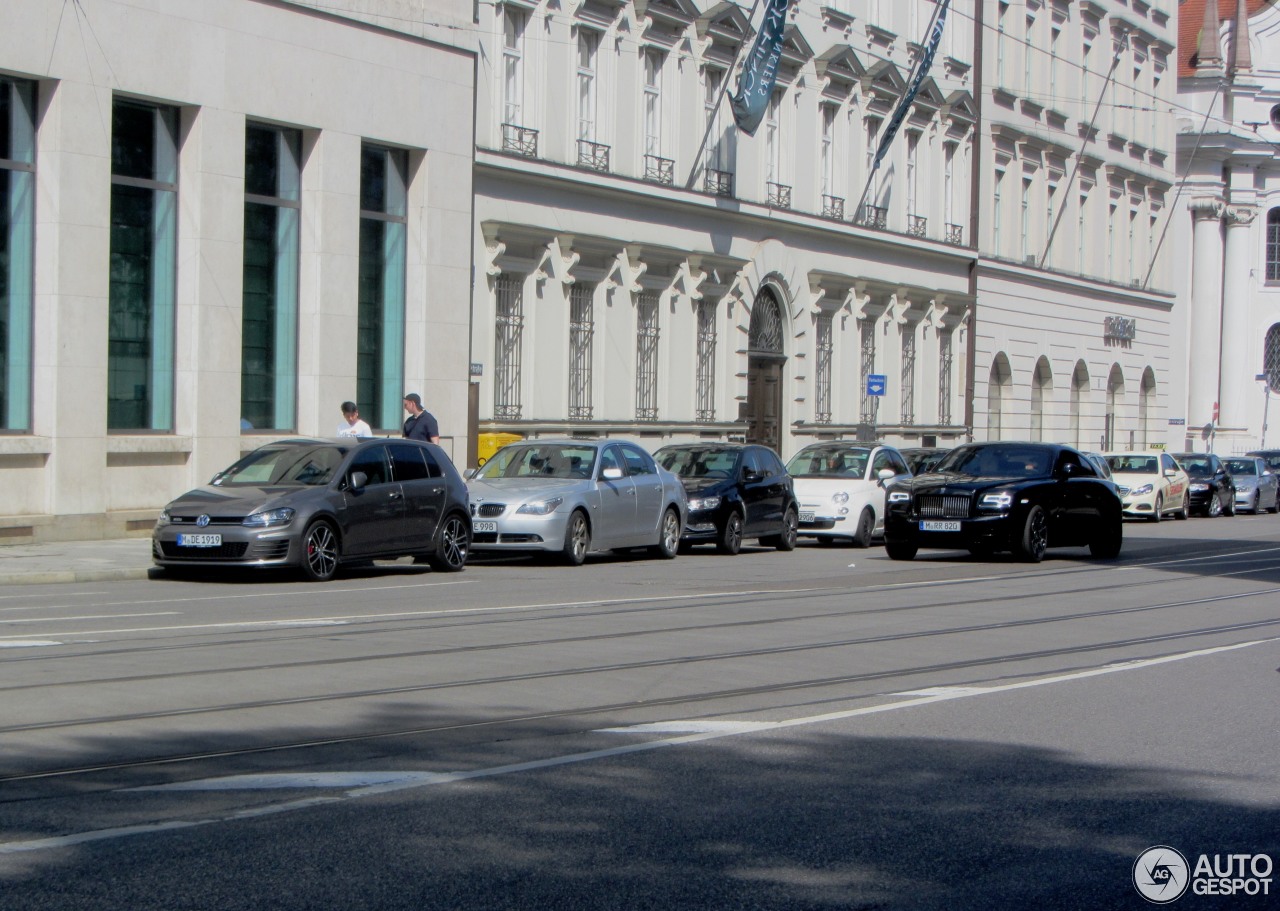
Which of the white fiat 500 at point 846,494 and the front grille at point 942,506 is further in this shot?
the white fiat 500 at point 846,494

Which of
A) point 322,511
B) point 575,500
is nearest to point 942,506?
point 575,500

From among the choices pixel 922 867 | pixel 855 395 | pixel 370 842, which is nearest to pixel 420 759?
pixel 370 842

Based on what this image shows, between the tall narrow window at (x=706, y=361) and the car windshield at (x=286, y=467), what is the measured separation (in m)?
18.9

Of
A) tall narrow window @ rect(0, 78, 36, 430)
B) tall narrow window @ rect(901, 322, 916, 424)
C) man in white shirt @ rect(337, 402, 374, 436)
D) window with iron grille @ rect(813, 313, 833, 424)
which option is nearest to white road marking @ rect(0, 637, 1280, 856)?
man in white shirt @ rect(337, 402, 374, 436)

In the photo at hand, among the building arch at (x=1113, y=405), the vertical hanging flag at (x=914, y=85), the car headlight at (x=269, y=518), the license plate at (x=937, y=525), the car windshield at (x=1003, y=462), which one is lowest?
the license plate at (x=937, y=525)

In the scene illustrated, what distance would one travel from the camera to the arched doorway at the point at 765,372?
39.3 meters

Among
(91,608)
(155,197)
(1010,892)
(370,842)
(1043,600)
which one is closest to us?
(1010,892)

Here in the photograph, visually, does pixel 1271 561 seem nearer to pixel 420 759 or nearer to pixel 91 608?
pixel 91 608

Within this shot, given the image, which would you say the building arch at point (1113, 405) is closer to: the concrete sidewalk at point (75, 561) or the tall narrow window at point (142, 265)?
the tall narrow window at point (142, 265)

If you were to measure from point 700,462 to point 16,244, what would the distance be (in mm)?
9823

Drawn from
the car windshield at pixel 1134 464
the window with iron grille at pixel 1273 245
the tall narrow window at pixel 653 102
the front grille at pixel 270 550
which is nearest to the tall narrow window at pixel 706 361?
the tall narrow window at pixel 653 102

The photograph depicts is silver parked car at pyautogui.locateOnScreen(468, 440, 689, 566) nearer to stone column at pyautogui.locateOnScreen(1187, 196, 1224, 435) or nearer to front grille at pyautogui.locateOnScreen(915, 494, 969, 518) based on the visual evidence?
front grille at pyautogui.locateOnScreen(915, 494, 969, 518)

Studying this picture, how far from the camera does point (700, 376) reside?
3728cm

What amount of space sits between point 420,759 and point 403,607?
24.3ft
